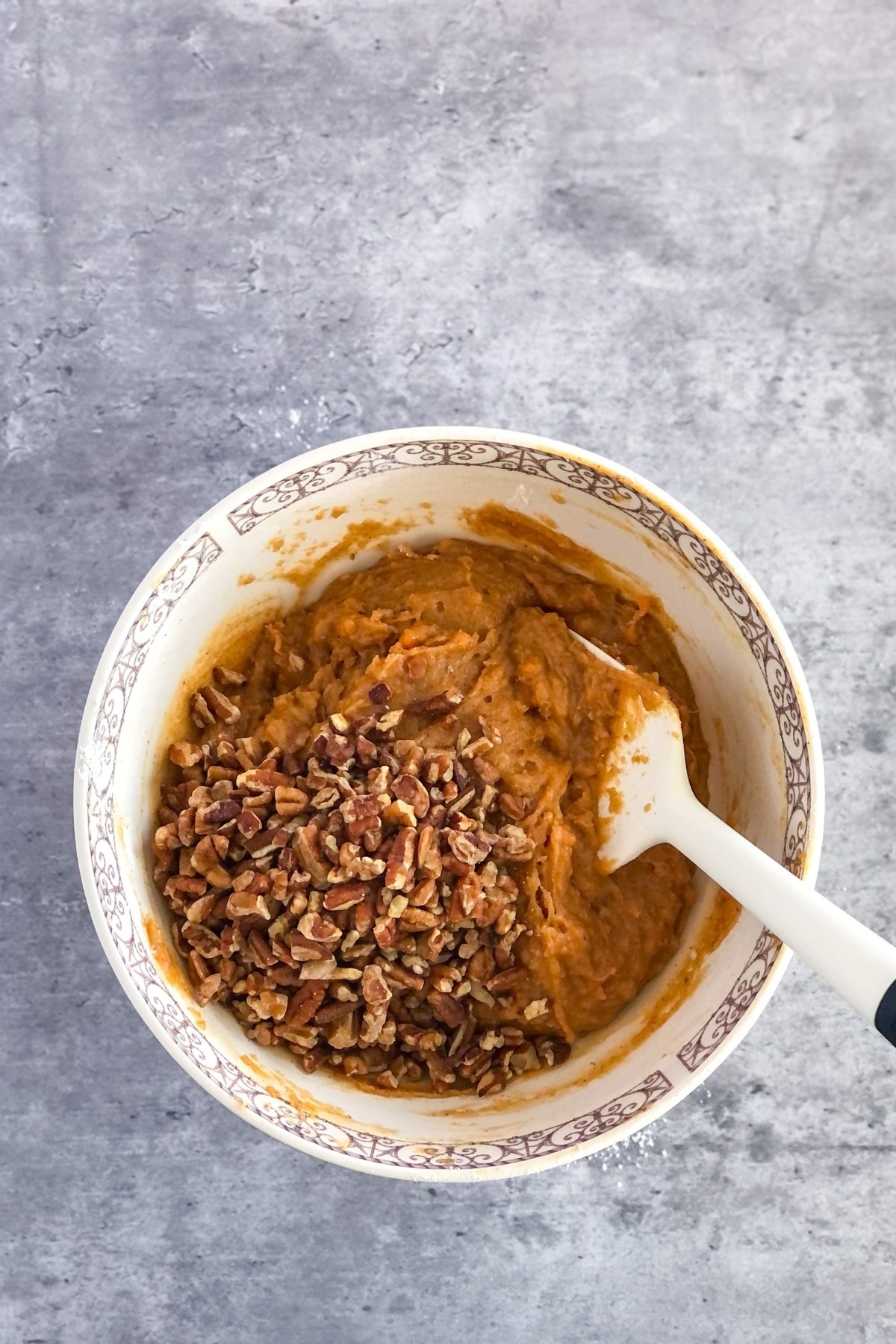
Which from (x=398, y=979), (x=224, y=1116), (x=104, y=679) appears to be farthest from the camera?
(x=224, y=1116)

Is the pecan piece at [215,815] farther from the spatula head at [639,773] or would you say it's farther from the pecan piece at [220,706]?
the spatula head at [639,773]

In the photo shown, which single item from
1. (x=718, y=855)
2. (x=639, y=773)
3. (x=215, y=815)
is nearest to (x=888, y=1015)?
(x=718, y=855)

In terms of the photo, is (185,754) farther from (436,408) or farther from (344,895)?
(436,408)

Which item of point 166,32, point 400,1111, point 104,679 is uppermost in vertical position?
point 166,32

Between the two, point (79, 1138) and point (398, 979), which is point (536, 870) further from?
point (79, 1138)

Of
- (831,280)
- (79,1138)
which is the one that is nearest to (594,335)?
(831,280)

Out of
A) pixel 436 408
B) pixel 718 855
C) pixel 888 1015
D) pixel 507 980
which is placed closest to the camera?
pixel 888 1015
